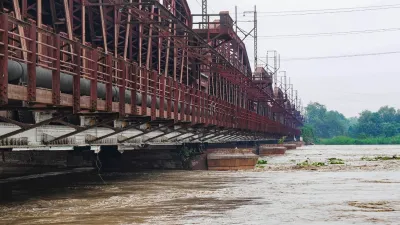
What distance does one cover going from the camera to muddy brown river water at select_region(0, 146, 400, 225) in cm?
1859

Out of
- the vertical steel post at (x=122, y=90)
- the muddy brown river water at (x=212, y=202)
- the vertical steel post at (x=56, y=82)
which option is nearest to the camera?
the vertical steel post at (x=56, y=82)

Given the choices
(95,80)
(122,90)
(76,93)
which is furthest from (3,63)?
(122,90)

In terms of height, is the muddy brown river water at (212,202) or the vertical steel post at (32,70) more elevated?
the vertical steel post at (32,70)

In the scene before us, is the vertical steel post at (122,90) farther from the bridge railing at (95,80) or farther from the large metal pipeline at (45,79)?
the large metal pipeline at (45,79)

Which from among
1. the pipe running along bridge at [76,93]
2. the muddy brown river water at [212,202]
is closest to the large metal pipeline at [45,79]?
the pipe running along bridge at [76,93]

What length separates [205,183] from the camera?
33.5 m

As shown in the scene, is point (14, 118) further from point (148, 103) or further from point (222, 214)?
point (148, 103)

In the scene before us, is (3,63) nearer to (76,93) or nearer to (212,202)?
(76,93)

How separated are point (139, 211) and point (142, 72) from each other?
353 inches

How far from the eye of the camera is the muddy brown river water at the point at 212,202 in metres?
18.6

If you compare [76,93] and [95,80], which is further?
[95,80]

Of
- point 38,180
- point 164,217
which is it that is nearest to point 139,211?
point 164,217

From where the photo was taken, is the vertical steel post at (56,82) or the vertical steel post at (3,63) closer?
the vertical steel post at (3,63)

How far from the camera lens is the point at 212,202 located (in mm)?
23422
